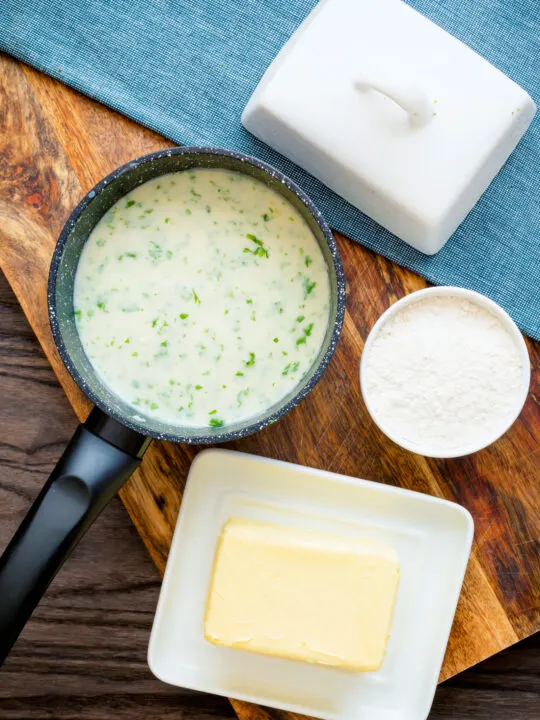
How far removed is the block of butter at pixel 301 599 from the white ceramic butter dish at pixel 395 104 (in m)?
0.47

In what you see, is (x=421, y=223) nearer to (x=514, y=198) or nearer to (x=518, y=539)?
(x=514, y=198)

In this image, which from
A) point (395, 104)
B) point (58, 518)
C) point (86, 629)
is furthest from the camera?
point (86, 629)

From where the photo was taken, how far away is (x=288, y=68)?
1006mm

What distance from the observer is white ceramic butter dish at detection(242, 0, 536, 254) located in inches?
39.8

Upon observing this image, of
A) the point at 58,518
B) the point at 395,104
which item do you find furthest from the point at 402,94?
the point at 58,518

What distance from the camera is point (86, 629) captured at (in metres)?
1.32

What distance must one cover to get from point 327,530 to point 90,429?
15.5 inches

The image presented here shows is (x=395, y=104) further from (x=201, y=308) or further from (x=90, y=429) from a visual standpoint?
(x=90, y=429)

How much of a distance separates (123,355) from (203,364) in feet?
0.33

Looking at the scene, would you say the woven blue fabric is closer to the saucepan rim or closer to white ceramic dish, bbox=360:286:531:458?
white ceramic dish, bbox=360:286:531:458

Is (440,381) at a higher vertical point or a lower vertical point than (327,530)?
higher

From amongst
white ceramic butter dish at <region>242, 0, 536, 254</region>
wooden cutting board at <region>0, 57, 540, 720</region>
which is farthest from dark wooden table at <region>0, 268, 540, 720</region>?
Answer: white ceramic butter dish at <region>242, 0, 536, 254</region>

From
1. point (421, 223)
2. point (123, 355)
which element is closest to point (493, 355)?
point (421, 223)

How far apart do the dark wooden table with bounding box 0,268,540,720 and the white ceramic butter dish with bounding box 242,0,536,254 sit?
1.95 ft
